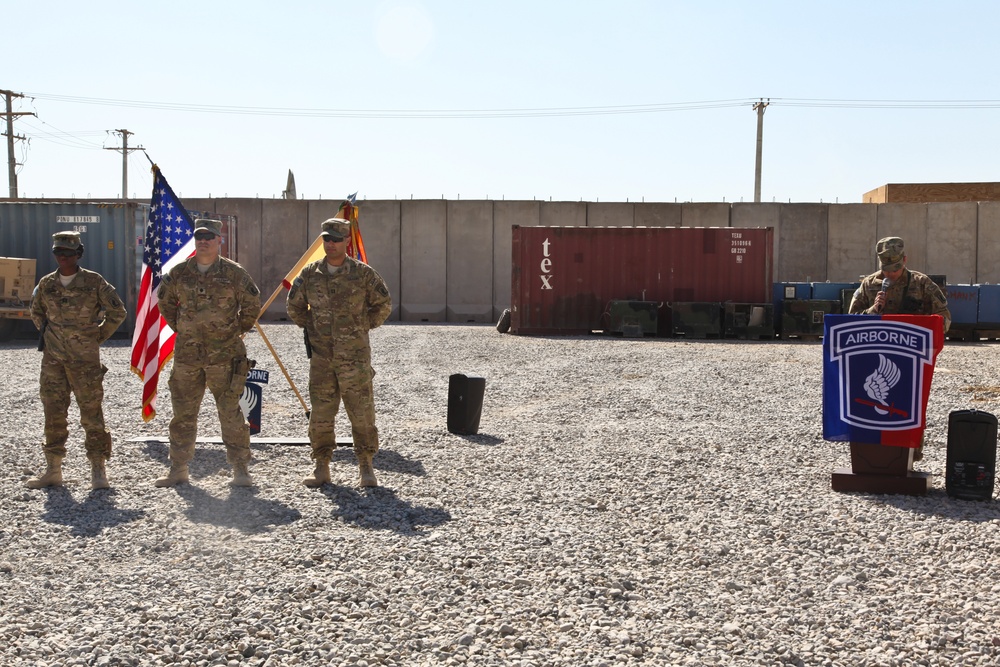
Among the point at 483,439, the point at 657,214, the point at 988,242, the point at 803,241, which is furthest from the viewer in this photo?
the point at 657,214

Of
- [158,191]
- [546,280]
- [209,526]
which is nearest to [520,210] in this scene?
[546,280]

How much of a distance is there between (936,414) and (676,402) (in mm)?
2713

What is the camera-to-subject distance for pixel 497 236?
28.6 meters

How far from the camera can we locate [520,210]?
28766 mm

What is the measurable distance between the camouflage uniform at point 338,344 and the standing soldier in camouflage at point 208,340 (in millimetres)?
410

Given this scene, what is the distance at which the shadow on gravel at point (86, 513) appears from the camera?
17.6ft

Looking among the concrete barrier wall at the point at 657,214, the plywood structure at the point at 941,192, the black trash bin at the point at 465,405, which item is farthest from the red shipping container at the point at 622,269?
the black trash bin at the point at 465,405

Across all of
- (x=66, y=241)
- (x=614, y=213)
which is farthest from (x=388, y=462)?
(x=614, y=213)

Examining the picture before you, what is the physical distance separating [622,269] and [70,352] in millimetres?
16288

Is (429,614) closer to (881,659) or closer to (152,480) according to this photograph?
(881,659)

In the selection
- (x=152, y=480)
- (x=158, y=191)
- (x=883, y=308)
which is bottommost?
(x=152, y=480)

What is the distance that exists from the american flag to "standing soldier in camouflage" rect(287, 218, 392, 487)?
1.43m

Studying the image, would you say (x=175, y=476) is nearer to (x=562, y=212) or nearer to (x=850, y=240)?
(x=562, y=212)

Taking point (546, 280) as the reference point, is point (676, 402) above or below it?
below
